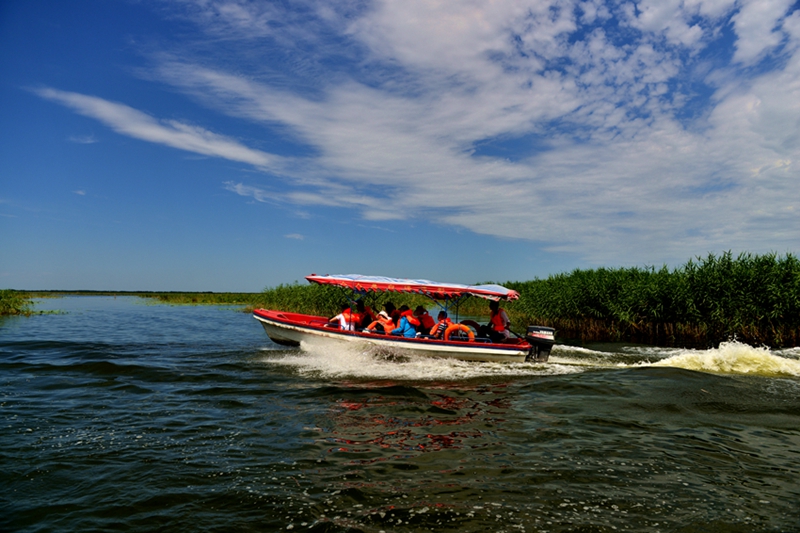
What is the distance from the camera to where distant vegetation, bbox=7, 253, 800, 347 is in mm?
16828

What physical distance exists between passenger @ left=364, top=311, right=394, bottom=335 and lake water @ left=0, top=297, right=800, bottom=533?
5.01ft

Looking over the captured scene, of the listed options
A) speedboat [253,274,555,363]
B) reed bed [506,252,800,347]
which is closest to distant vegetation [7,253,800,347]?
reed bed [506,252,800,347]

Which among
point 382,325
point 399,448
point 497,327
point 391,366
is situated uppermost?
point 497,327

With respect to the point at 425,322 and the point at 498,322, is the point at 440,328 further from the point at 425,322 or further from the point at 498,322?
the point at 498,322

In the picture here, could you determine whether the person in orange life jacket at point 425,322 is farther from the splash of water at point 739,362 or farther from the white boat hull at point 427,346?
the splash of water at point 739,362

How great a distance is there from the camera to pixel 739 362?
12773mm

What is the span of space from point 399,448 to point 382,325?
25.5 ft

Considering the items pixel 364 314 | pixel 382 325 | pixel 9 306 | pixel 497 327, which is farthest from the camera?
pixel 9 306

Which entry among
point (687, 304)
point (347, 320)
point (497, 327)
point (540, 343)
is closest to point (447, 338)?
point (497, 327)

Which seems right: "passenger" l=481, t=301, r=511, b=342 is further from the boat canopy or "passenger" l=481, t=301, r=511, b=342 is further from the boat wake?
the boat wake

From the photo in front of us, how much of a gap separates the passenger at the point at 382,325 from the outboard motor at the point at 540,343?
3.83 metres

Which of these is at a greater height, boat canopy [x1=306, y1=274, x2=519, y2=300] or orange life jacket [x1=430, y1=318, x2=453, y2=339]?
boat canopy [x1=306, y1=274, x2=519, y2=300]

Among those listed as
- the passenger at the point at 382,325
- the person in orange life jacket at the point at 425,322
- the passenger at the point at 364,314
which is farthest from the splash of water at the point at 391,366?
the passenger at the point at 364,314

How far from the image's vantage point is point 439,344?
13.1m
